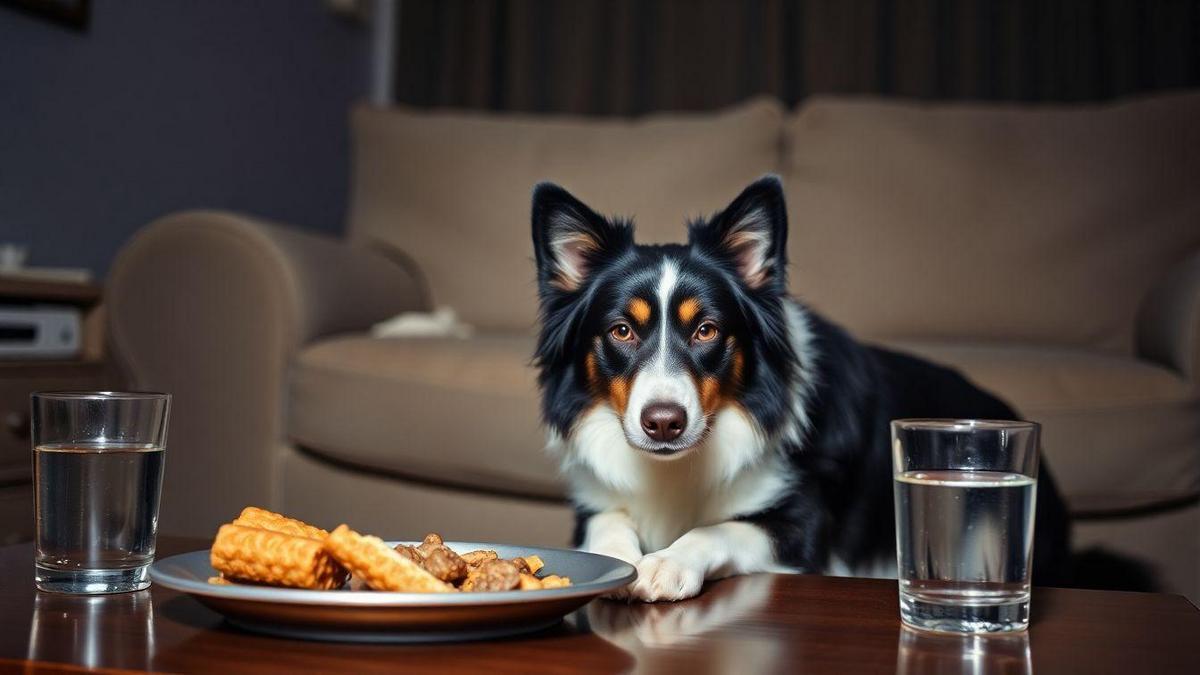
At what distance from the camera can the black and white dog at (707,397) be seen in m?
1.60

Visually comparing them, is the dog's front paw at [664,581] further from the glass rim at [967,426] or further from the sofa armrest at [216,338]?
the sofa armrest at [216,338]

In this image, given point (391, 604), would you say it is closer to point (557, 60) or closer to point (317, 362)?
point (317, 362)

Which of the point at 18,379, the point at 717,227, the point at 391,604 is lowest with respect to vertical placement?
the point at 18,379

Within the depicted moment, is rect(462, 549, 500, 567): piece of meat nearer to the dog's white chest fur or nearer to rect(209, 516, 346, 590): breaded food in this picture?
rect(209, 516, 346, 590): breaded food

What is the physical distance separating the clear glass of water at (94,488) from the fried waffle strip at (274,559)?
0.15 metres

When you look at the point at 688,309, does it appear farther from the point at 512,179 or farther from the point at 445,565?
the point at 512,179

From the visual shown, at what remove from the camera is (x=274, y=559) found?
924 mm

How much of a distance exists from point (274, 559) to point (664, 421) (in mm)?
663

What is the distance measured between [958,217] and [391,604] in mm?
2550

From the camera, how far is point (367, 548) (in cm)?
91

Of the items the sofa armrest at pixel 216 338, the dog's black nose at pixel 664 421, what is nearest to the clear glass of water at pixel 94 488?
the dog's black nose at pixel 664 421

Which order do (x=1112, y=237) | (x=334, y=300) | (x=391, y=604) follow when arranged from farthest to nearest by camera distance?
Answer: (x=1112, y=237) → (x=334, y=300) → (x=391, y=604)

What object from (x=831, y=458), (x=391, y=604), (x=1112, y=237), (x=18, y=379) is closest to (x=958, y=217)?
(x=1112, y=237)

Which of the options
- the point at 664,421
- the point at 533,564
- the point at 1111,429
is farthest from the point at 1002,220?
the point at 533,564
